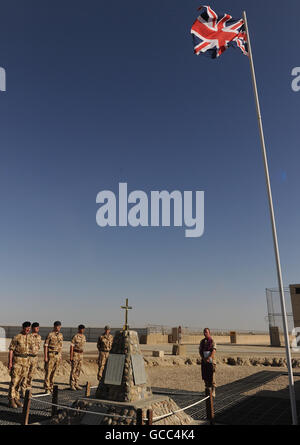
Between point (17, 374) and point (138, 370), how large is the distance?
12.8 feet

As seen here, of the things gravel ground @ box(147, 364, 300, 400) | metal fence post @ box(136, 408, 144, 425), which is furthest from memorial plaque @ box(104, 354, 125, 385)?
gravel ground @ box(147, 364, 300, 400)

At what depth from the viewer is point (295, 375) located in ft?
53.0

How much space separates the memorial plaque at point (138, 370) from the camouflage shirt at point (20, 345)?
11.9 ft

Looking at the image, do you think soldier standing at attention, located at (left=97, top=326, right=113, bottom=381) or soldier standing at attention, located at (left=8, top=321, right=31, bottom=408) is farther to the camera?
soldier standing at attention, located at (left=97, top=326, right=113, bottom=381)

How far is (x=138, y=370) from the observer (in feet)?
22.2

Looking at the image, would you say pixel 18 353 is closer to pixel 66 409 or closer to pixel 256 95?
pixel 66 409

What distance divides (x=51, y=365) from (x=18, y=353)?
1.85m

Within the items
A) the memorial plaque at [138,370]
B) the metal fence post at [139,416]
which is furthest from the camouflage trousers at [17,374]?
the metal fence post at [139,416]

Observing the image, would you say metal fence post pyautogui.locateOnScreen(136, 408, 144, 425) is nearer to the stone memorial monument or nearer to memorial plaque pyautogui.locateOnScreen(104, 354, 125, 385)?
the stone memorial monument

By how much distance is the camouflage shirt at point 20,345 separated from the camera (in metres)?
8.81

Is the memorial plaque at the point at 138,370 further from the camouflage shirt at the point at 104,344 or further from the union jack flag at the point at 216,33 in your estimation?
the union jack flag at the point at 216,33

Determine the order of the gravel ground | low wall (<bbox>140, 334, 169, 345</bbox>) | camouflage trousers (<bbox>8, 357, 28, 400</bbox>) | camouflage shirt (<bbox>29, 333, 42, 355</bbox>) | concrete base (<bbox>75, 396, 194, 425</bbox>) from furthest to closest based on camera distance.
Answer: low wall (<bbox>140, 334, 169, 345</bbox>), the gravel ground, camouflage shirt (<bbox>29, 333, 42, 355</bbox>), camouflage trousers (<bbox>8, 357, 28, 400</bbox>), concrete base (<bbox>75, 396, 194, 425</bbox>)

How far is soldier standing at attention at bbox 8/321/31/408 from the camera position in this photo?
8.66 meters

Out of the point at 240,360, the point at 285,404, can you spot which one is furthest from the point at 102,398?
the point at 240,360
